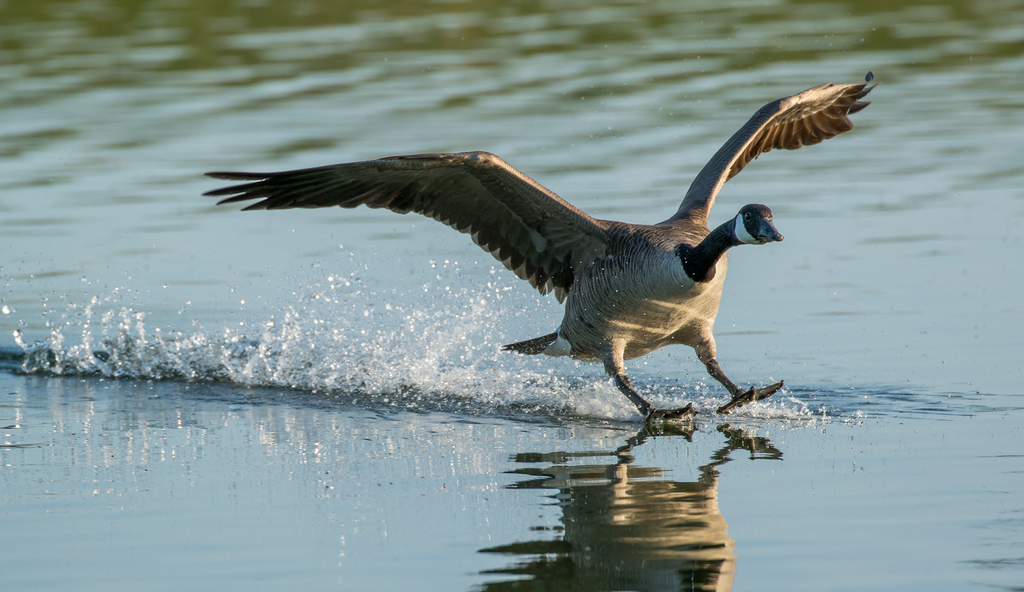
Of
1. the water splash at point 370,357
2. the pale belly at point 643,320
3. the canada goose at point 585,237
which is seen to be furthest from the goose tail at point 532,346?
the pale belly at point 643,320

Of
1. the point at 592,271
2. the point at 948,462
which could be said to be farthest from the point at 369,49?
the point at 948,462

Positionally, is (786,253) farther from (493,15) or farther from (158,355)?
(493,15)

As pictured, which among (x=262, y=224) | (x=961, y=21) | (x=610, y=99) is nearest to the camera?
(x=262, y=224)

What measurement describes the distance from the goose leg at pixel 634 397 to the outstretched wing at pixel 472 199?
2.33 ft

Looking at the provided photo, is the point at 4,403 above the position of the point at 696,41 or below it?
below

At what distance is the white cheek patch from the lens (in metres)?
7.02

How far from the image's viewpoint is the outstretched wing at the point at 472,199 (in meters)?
7.66

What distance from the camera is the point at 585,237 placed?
8281mm

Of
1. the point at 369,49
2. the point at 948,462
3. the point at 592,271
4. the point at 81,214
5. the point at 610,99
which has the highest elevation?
the point at 369,49

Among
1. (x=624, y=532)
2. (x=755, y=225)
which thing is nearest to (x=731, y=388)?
(x=755, y=225)

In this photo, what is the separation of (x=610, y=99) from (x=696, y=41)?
18.7ft

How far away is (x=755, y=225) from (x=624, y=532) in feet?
7.58

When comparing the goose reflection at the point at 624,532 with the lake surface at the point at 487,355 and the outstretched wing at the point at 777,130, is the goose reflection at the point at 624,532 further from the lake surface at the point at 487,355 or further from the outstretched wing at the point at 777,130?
the outstretched wing at the point at 777,130

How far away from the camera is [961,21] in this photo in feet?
82.4
